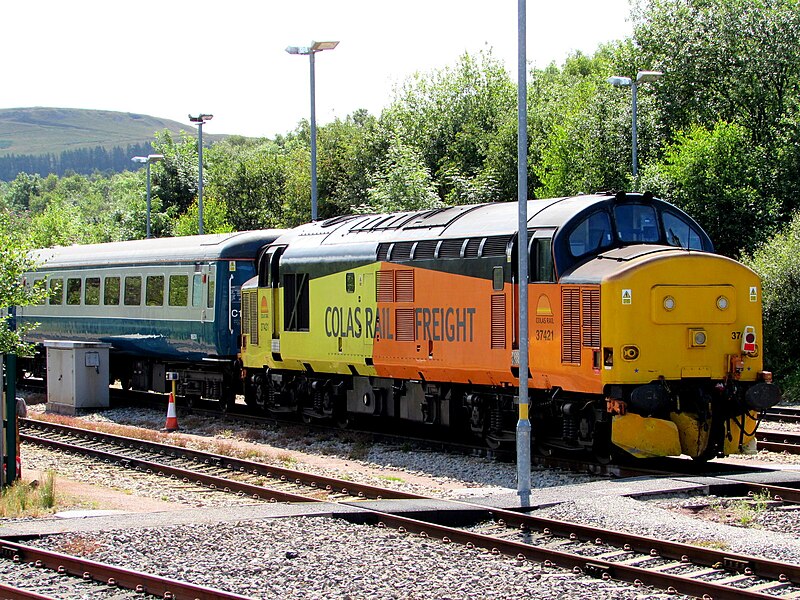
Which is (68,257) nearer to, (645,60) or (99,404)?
(99,404)

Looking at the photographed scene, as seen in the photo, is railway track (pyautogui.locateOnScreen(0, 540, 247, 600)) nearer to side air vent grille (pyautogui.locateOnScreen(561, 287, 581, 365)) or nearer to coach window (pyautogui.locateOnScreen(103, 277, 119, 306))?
side air vent grille (pyautogui.locateOnScreen(561, 287, 581, 365))

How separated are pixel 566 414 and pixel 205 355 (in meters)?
11.3

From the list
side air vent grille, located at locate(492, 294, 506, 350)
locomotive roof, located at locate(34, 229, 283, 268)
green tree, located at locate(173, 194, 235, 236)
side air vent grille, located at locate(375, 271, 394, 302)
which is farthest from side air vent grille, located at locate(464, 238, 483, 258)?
green tree, located at locate(173, 194, 235, 236)

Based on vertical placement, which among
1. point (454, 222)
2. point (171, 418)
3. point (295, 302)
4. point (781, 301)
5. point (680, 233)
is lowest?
point (171, 418)

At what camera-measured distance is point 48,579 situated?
10.0 m

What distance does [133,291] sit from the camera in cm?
2742

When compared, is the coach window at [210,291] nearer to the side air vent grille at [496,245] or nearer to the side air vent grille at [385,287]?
the side air vent grille at [385,287]

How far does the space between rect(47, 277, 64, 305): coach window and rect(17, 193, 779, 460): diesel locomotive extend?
723 cm

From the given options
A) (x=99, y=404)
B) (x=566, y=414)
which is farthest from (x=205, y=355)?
(x=566, y=414)

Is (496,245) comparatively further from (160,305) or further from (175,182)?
(175,182)

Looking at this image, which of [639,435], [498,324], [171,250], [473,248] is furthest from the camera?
[171,250]

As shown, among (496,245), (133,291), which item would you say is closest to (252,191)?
(133,291)

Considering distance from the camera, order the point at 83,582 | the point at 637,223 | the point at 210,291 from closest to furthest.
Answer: the point at 83,582
the point at 637,223
the point at 210,291

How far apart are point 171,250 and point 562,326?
13354mm
